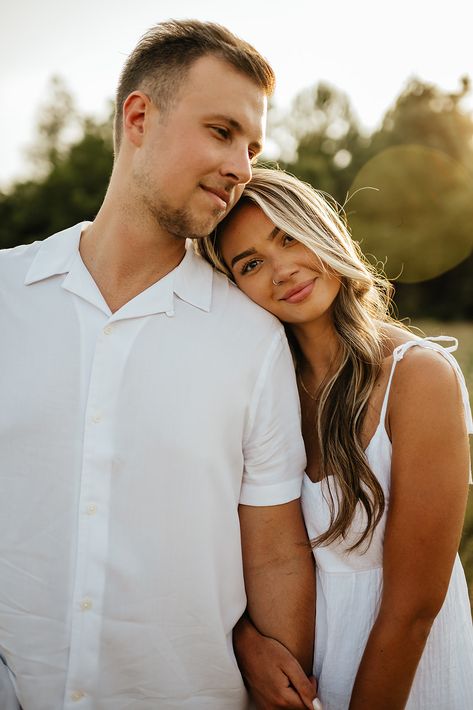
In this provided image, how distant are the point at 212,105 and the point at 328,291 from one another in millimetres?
907

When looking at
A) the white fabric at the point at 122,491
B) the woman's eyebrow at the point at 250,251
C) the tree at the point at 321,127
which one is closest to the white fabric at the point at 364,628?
the white fabric at the point at 122,491

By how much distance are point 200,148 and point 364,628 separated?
6.59 ft

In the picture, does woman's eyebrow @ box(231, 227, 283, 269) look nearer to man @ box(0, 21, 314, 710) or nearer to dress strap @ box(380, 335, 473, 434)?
man @ box(0, 21, 314, 710)

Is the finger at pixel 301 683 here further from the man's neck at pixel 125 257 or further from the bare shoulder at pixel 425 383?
the man's neck at pixel 125 257

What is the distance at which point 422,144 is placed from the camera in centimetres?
3078

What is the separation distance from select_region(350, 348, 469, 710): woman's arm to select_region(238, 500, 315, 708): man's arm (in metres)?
0.27

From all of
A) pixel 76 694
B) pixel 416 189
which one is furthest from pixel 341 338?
pixel 416 189

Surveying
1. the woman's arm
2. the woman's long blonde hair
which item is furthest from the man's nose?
the woman's arm

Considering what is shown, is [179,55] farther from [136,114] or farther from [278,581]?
[278,581]

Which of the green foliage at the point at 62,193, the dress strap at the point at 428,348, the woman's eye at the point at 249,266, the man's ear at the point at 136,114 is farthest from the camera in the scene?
the green foliage at the point at 62,193

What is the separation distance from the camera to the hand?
2373mm

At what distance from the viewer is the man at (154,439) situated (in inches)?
91.2

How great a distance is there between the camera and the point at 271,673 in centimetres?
239

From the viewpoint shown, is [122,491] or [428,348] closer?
[122,491]
